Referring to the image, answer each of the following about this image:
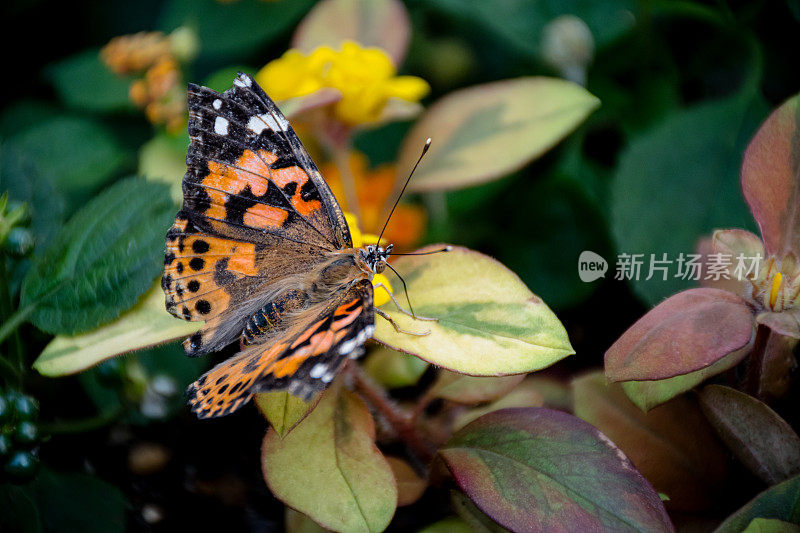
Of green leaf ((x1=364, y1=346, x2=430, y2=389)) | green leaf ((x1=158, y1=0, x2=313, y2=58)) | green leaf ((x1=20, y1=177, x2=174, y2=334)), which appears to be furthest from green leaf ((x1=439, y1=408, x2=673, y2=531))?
green leaf ((x1=158, y1=0, x2=313, y2=58))

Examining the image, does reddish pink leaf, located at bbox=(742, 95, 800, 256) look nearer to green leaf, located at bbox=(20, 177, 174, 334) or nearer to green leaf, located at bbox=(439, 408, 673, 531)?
green leaf, located at bbox=(439, 408, 673, 531)

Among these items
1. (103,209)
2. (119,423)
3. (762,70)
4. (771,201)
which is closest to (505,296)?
(771,201)

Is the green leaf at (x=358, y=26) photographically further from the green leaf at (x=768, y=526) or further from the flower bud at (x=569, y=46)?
the green leaf at (x=768, y=526)

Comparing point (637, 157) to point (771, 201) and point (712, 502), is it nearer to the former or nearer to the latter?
point (771, 201)

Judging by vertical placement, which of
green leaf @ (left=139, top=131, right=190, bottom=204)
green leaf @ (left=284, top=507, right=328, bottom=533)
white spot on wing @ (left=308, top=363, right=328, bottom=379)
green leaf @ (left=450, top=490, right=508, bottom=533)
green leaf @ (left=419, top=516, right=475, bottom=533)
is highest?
green leaf @ (left=139, top=131, right=190, bottom=204)

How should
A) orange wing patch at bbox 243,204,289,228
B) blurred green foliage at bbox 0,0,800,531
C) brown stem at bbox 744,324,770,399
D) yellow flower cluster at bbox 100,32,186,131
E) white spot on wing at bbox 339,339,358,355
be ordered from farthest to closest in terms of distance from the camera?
1. yellow flower cluster at bbox 100,32,186,131
2. blurred green foliage at bbox 0,0,800,531
3. orange wing patch at bbox 243,204,289,228
4. brown stem at bbox 744,324,770,399
5. white spot on wing at bbox 339,339,358,355

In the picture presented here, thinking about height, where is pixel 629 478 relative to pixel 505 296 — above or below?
below

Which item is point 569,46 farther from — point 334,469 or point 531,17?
point 334,469
